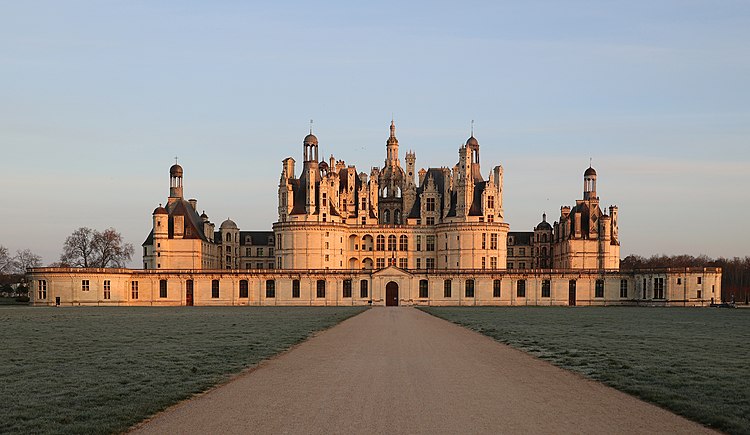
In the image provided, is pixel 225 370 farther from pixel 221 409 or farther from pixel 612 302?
pixel 612 302

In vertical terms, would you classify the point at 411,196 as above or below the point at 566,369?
above

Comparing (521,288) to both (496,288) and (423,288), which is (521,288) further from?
(423,288)

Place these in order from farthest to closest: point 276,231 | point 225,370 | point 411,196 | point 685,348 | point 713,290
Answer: point 411,196, point 276,231, point 713,290, point 685,348, point 225,370

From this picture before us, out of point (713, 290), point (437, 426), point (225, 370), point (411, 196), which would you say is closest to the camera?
point (437, 426)

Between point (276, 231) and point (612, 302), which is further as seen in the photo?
point (276, 231)

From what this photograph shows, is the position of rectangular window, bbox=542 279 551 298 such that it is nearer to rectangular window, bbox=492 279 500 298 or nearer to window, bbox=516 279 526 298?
window, bbox=516 279 526 298

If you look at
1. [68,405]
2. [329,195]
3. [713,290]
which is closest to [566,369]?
[68,405]

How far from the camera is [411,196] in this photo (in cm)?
12344

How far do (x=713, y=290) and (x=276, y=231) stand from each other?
191 feet

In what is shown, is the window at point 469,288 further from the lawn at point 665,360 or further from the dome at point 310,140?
the lawn at point 665,360

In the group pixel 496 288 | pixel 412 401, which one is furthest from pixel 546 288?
pixel 412 401

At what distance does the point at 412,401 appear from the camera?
19484 mm

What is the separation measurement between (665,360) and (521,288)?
80.3 meters

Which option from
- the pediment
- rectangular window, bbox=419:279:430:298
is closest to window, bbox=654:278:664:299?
rectangular window, bbox=419:279:430:298
